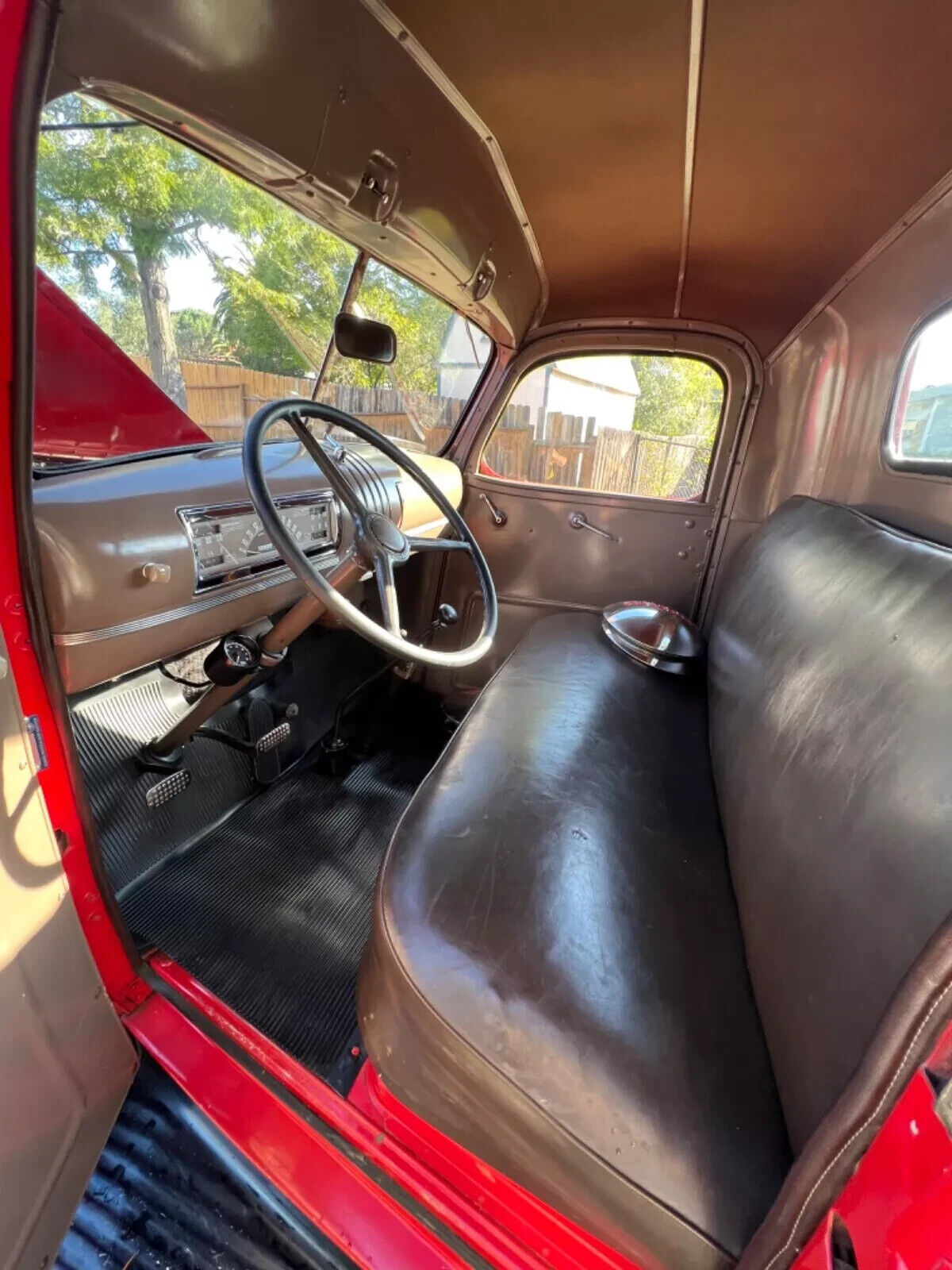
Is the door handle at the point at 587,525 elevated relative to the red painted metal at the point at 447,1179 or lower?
elevated

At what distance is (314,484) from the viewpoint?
1.60m

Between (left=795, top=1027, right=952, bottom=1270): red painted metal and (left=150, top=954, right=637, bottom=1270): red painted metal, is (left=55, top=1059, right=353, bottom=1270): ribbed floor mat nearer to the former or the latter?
(left=150, top=954, right=637, bottom=1270): red painted metal

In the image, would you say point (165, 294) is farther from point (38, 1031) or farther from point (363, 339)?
point (38, 1031)

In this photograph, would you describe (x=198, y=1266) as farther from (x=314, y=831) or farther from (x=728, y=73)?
(x=728, y=73)

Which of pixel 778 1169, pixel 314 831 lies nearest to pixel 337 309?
pixel 314 831

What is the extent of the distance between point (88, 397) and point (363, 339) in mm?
797

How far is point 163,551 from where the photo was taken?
1100 millimetres

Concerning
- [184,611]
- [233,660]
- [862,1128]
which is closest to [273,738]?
[233,660]

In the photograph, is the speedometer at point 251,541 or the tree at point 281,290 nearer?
the speedometer at point 251,541

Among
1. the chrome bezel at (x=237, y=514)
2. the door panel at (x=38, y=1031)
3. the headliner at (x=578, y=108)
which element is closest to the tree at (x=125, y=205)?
the headliner at (x=578, y=108)

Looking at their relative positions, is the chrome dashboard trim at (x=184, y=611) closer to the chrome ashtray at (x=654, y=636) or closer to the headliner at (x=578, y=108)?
the headliner at (x=578, y=108)

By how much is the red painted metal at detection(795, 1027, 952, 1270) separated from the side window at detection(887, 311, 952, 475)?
1301mm

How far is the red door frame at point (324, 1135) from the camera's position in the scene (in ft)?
1.60

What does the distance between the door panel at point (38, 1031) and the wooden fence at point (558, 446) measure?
63.9 inches
